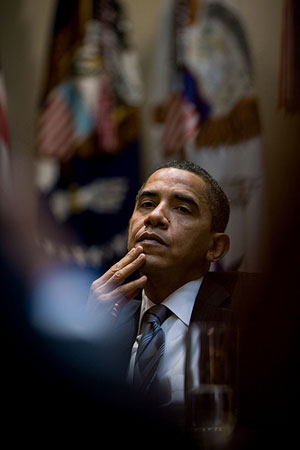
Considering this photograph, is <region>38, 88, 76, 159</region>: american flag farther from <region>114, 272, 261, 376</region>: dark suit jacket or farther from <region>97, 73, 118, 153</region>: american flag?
<region>114, 272, 261, 376</region>: dark suit jacket

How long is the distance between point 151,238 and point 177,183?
119 millimetres

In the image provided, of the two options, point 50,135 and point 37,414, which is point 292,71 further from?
point 37,414

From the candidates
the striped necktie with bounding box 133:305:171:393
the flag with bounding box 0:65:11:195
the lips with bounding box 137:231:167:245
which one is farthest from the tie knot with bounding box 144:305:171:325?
the flag with bounding box 0:65:11:195

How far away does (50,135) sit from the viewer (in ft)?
6.22

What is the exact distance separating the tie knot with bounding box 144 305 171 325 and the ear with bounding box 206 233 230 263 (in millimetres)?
131

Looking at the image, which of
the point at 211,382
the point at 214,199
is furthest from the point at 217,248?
the point at 211,382

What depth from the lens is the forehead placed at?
0.94 meters

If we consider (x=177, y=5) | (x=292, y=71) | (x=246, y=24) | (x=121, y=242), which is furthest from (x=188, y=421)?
(x=177, y=5)

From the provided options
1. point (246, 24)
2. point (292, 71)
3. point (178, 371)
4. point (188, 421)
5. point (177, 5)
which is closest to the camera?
point (188, 421)

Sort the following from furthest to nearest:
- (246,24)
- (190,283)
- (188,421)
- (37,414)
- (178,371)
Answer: (246,24) → (190,283) → (178,371) → (188,421) → (37,414)

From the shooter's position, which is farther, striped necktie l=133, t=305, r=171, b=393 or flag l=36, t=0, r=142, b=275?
flag l=36, t=0, r=142, b=275

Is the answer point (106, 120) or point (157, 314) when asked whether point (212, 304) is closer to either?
point (157, 314)

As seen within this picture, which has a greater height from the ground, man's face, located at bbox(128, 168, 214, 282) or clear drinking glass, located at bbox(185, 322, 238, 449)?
man's face, located at bbox(128, 168, 214, 282)

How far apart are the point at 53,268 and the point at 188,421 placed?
48.9 inches
